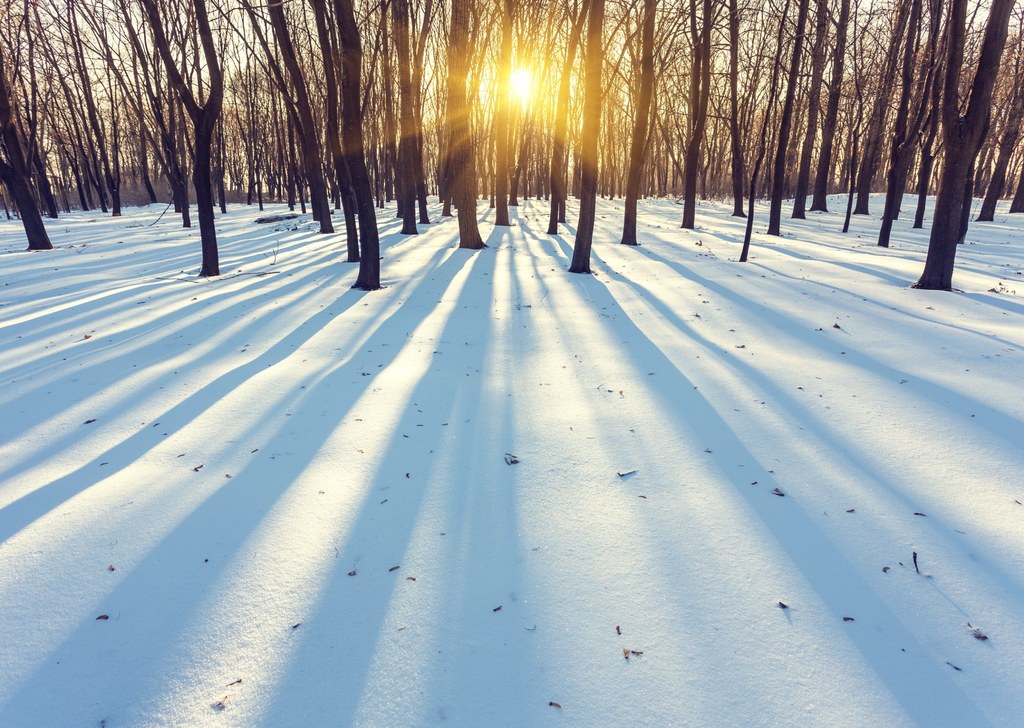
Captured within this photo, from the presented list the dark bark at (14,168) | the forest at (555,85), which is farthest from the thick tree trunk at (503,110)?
the dark bark at (14,168)

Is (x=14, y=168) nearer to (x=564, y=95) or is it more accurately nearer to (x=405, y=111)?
(x=405, y=111)

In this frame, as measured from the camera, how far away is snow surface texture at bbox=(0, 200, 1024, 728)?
1.74 meters

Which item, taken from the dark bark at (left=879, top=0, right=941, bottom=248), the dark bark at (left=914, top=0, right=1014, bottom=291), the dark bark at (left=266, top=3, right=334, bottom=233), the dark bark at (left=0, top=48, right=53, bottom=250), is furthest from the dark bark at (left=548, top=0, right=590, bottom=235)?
the dark bark at (left=0, top=48, right=53, bottom=250)

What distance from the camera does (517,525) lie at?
2596 millimetres

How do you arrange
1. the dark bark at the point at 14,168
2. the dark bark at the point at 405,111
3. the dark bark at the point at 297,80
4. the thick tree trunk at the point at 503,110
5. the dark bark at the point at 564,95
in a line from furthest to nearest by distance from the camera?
1. the dark bark at the point at 405,111
2. the thick tree trunk at the point at 503,110
3. the dark bark at the point at 14,168
4. the dark bark at the point at 564,95
5. the dark bark at the point at 297,80

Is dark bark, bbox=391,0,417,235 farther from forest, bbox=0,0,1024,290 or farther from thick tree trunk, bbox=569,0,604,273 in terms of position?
thick tree trunk, bbox=569,0,604,273

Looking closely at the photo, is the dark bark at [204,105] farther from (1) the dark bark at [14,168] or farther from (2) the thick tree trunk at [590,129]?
(1) the dark bark at [14,168]

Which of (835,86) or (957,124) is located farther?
(835,86)

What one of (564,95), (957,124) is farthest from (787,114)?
(564,95)

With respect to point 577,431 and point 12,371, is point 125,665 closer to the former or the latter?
point 577,431

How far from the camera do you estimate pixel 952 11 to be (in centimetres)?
705

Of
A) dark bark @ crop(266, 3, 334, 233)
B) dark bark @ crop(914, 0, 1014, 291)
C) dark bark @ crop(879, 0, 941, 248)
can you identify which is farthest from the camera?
dark bark @ crop(879, 0, 941, 248)

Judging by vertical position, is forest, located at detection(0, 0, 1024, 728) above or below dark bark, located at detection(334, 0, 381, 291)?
below

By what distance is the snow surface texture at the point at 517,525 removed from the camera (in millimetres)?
1743
